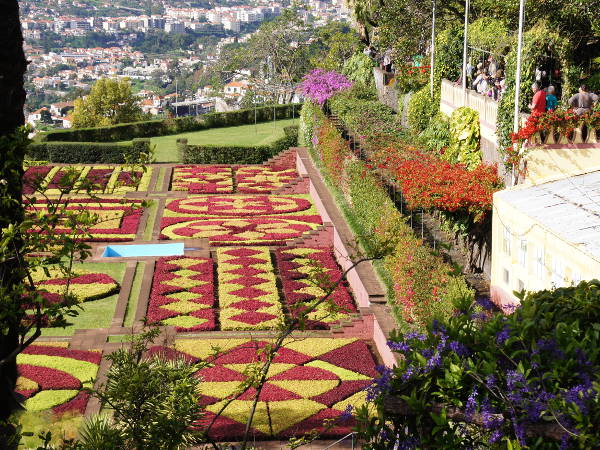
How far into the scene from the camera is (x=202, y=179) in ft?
145

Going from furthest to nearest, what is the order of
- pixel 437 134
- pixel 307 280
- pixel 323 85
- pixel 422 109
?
pixel 323 85, pixel 422 109, pixel 437 134, pixel 307 280

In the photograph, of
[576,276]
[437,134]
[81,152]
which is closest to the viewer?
[576,276]

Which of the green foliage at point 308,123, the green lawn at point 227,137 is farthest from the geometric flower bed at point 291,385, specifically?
the green lawn at point 227,137

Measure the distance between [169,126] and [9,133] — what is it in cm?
4947

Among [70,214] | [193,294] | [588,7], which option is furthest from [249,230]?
[70,214]

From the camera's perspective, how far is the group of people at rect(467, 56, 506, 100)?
2850 centimetres

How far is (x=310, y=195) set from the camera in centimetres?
4050

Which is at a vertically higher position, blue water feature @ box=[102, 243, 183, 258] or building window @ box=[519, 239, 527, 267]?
building window @ box=[519, 239, 527, 267]

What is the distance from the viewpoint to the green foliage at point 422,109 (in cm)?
3506

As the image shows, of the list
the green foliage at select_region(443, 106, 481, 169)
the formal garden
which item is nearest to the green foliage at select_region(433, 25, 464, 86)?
the green foliage at select_region(443, 106, 481, 169)

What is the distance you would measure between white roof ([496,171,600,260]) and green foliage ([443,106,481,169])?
9.20 m

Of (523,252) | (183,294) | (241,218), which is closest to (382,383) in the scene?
(523,252)

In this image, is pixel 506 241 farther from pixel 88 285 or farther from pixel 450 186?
pixel 88 285

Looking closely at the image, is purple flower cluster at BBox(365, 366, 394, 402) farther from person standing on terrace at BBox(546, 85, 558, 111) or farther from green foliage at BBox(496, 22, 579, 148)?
green foliage at BBox(496, 22, 579, 148)
